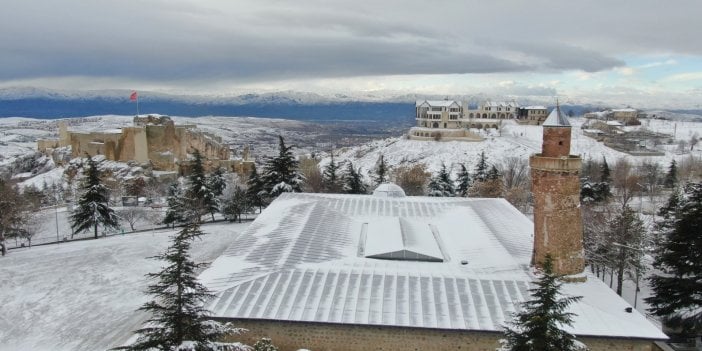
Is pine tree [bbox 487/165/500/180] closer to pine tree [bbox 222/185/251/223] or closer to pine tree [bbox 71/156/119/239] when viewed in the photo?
pine tree [bbox 222/185/251/223]

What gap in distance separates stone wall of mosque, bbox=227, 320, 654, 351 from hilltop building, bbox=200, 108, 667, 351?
0.03 meters

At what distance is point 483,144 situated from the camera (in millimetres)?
77125

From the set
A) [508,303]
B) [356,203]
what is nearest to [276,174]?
[356,203]

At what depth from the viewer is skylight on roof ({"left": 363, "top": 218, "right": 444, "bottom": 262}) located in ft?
57.1

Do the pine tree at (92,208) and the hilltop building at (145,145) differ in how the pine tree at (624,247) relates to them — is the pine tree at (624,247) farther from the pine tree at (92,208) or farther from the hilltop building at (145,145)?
the hilltop building at (145,145)

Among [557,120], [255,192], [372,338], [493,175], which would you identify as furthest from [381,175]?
[372,338]

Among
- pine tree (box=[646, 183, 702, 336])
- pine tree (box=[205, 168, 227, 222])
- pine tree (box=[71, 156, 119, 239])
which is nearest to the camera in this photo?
pine tree (box=[646, 183, 702, 336])

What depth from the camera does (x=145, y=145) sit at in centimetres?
5881

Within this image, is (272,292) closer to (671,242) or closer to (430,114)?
(671,242)

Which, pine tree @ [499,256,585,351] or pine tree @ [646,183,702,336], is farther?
pine tree @ [646,183,702,336]

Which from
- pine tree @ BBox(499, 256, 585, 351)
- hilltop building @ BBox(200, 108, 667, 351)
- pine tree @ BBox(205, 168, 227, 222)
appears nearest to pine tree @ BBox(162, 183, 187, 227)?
pine tree @ BBox(205, 168, 227, 222)

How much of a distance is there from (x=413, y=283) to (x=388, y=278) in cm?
83

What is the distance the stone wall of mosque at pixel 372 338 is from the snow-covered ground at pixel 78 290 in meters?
7.47

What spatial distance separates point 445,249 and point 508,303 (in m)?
5.13
